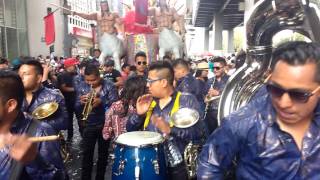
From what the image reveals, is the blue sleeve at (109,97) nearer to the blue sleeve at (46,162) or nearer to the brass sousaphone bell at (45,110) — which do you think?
the brass sousaphone bell at (45,110)

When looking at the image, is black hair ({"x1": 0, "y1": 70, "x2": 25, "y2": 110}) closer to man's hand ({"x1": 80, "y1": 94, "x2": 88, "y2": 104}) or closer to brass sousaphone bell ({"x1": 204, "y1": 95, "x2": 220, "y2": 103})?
man's hand ({"x1": 80, "y1": 94, "x2": 88, "y2": 104})

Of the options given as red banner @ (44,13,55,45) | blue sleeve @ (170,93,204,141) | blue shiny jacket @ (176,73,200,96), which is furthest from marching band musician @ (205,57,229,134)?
red banner @ (44,13,55,45)

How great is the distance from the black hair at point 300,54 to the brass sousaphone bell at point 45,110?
2.55 m

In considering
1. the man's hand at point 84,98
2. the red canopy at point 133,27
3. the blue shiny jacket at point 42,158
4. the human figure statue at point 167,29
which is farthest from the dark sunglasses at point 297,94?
the red canopy at point 133,27

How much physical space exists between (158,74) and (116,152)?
2.87ft

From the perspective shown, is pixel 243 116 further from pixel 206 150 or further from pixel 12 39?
pixel 12 39

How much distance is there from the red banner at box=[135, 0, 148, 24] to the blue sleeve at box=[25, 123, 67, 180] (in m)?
10.3

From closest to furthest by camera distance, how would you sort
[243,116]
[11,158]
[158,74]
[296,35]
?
→ [243,116], [11,158], [296,35], [158,74]

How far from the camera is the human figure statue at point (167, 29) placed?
12961 millimetres

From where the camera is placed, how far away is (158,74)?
381 centimetres

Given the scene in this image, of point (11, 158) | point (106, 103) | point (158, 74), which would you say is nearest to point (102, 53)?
point (106, 103)

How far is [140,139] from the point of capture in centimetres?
326

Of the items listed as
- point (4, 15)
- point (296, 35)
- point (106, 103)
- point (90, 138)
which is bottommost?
point (90, 138)

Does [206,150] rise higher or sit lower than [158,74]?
lower
